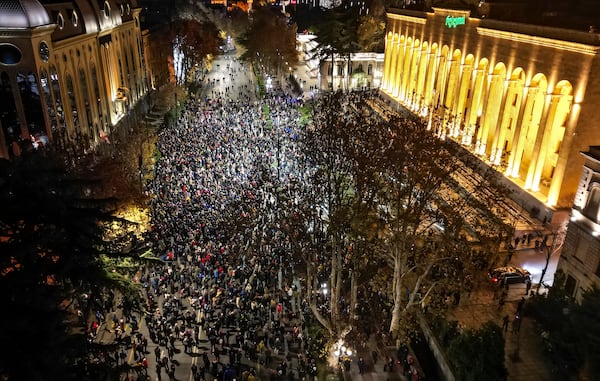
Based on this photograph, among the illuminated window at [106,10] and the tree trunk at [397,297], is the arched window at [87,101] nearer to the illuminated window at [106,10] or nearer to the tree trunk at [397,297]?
the illuminated window at [106,10]

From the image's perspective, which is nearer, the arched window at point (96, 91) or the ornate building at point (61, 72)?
the ornate building at point (61, 72)

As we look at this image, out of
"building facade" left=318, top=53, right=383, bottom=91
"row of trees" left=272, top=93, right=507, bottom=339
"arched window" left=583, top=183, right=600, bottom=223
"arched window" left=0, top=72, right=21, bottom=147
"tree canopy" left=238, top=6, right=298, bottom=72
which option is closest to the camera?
"row of trees" left=272, top=93, right=507, bottom=339

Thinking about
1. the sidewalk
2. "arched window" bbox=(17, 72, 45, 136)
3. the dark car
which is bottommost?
the sidewalk

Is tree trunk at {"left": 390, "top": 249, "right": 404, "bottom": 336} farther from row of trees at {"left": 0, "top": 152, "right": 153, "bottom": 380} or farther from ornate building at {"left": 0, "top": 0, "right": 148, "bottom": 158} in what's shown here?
ornate building at {"left": 0, "top": 0, "right": 148, "bottom": 158}

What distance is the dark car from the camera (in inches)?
879

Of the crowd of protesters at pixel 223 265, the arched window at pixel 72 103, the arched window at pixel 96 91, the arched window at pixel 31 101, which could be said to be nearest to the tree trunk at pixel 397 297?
the crowd of protesters at pixel 223 265

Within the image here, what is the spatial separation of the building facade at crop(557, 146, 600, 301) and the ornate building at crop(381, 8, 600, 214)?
658cm

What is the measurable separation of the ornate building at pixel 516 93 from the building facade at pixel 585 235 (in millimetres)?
6577

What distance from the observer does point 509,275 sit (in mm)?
22406

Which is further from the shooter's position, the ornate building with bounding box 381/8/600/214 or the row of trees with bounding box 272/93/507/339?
the ornate building with bounding box 381/8/600/214

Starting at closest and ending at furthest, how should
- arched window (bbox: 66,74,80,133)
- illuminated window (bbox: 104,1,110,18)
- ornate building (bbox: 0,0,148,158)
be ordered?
ornate building (bbox: 0,0,148,158) → arched window (bbox: 66,74,80,133) → illuminated window (bbox: 104,1,110,18)

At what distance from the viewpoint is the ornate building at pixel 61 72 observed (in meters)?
26.4

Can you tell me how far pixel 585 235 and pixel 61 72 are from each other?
31084 mm

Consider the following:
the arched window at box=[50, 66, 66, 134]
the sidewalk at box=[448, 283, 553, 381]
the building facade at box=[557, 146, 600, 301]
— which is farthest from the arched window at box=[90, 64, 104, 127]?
the building facade at box=[557, 146, 600, 301]
